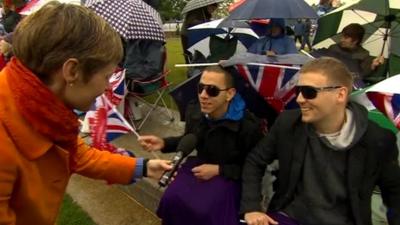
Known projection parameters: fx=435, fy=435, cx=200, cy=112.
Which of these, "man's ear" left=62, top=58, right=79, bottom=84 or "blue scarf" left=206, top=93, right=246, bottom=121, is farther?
"blue scarf" left=206, top=93, right=246, bottom=121

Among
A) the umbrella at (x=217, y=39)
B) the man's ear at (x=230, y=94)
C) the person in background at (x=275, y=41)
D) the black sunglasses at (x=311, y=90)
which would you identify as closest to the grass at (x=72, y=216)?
the man's ear at (x=230, y=94)

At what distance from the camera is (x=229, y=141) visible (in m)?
2.93

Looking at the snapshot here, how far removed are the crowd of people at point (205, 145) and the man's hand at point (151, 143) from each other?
0.03 feet

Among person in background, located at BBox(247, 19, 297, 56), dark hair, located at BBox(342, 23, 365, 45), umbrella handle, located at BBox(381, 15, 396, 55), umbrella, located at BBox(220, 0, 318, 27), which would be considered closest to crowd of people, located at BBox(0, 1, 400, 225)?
umbrella, located at BBox(220, 0, 318, 27)

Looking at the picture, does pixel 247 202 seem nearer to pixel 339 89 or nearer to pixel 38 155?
pixel 339 89

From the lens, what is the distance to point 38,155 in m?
1.57

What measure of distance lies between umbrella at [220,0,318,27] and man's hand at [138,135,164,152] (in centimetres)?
270

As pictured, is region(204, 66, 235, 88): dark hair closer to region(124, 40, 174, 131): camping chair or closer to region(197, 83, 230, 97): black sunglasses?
region(197, 83, 230, 97): black sunglasses

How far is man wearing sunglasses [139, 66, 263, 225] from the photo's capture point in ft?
8.91

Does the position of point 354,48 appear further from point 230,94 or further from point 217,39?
point 230,94

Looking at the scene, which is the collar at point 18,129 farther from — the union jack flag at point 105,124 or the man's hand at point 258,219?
the union jack flag at point 105,124

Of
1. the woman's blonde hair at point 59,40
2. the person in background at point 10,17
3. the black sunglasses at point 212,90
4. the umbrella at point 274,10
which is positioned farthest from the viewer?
the person in background at point 10,17

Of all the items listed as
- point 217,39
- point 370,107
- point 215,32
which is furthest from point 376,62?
point 370,107

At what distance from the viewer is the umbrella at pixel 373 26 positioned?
5402mm
